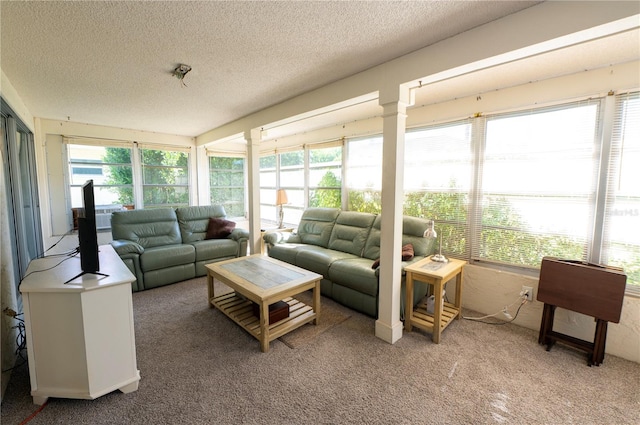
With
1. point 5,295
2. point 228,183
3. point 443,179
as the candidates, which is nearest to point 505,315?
point 443,179

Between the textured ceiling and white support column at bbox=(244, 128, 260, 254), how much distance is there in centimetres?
87

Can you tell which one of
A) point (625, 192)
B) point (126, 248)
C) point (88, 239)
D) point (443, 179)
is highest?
point (443, 179)

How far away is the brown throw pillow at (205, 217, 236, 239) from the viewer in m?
4.43

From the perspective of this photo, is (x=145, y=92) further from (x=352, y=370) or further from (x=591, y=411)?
(x=591, y=411)

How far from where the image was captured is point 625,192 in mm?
2141

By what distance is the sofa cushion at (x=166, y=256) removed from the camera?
3.47 metres

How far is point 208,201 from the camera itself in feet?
19.3

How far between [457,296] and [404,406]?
1.46 meters

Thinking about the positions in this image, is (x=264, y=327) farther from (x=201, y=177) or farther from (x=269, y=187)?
(x=201, y=177)

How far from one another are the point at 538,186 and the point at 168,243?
466 cm

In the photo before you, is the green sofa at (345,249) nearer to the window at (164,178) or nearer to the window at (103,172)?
the window at (164,178)

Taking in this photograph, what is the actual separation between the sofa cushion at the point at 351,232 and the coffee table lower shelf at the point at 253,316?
1103mm

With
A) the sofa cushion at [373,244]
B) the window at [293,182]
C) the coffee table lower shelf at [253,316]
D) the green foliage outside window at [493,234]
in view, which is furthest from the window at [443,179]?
the window at [293,182]

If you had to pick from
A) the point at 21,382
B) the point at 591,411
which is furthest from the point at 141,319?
the point at 591,411
